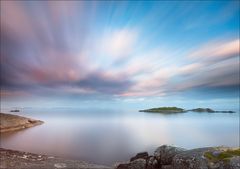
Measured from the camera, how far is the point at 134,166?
19.2 m

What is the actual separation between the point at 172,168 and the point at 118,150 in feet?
97.6

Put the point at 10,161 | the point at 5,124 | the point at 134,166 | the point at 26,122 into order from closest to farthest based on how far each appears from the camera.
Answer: the point at 134,166 → the point at 10,161 → the point at 5,124 → the point at 26,122

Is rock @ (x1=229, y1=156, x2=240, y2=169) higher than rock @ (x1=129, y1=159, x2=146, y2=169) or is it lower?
higher

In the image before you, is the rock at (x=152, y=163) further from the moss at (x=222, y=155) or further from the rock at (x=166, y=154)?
the moss at (x=222, y=155)

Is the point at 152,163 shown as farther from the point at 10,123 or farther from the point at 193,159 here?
the point at 10,123

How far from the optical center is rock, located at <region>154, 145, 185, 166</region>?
17606mm

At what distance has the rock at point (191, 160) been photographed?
15094 mm

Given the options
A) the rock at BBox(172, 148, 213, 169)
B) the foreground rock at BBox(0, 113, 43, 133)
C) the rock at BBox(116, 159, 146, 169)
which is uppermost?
the foreground rock at BBox(0, 113, 43, 133)

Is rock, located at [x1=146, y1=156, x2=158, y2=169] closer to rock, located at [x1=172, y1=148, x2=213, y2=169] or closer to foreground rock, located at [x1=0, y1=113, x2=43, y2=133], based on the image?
rock, located at [x1=172, y1=148, x2=213, y2=169]

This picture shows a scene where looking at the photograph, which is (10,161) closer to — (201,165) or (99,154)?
(99,154)

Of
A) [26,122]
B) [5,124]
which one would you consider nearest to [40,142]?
[5,124]

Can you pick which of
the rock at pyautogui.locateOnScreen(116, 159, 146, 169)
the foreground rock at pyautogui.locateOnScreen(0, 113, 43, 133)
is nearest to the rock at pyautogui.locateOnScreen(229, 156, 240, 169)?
the rock at pyautogui.locateOnScreen(116, 159, 146, 169)

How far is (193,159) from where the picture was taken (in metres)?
15.4

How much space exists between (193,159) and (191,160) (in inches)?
6.4
